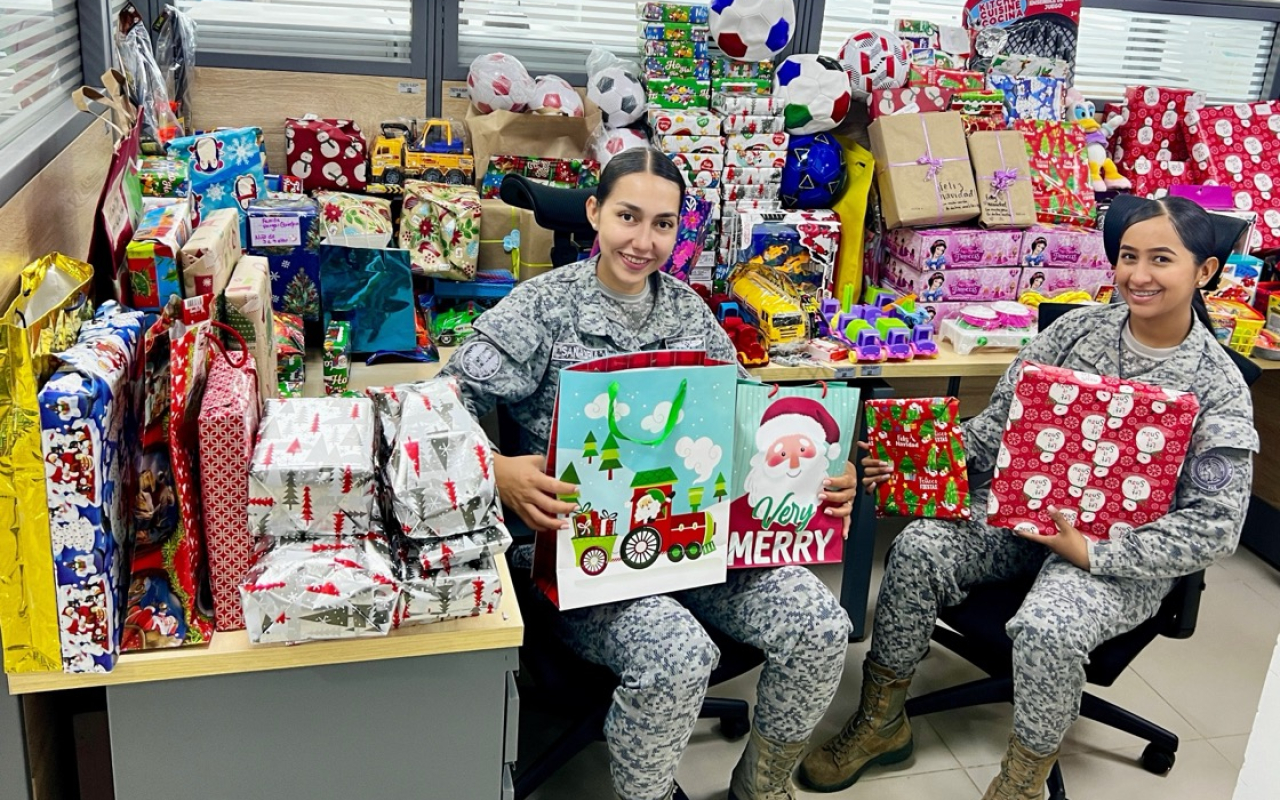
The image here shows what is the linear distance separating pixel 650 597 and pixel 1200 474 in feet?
4.11

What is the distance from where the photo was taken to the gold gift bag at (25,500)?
135 centimetres

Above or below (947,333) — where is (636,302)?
above

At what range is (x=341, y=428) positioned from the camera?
5.27ft

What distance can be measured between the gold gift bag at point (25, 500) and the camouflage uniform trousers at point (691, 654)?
965 mm

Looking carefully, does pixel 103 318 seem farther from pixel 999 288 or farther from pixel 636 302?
pixel 999 288

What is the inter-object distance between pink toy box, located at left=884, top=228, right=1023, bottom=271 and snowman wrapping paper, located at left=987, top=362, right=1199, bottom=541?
977 mm

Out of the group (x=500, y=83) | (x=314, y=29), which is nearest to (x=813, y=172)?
(x=500, y=83)

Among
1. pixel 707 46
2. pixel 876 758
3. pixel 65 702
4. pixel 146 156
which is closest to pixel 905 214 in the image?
pixel 707 46

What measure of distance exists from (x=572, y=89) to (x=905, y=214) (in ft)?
3.90

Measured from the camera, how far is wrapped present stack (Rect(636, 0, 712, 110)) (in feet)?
11.5

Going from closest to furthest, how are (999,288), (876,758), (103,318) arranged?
(103,318), (876,758), (999,288)

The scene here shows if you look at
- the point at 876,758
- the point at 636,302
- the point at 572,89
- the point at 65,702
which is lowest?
the point at 876,758

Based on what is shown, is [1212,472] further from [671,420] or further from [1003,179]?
[1003,179]

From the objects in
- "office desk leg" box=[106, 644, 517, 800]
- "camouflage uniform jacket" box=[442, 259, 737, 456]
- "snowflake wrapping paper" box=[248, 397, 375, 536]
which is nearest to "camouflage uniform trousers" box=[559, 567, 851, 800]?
"office desk leg" box=[106, 644, 517, 800]
